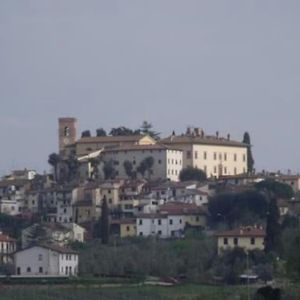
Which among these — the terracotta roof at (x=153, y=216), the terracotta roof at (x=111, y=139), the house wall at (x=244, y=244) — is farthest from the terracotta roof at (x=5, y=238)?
the terracotta roof at (x=111, y=139)

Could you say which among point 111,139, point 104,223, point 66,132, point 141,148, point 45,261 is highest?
point 66,132

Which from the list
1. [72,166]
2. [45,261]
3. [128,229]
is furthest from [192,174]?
[45,261]

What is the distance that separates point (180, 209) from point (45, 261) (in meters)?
12.8

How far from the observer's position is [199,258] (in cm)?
7025

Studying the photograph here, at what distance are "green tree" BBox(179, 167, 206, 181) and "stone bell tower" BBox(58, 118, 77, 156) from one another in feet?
27.2

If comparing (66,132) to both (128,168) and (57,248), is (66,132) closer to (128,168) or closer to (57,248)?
(128,168)

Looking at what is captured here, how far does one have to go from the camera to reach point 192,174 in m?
94.9

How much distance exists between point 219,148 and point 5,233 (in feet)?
58.5

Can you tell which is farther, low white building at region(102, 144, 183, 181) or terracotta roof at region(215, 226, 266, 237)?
low white building at region(102, 144, 183, 181)

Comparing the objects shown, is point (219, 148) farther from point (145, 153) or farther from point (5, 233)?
point (5, 233)

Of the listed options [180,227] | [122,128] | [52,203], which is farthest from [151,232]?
[122,128]

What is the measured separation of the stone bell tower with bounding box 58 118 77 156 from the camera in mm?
102856

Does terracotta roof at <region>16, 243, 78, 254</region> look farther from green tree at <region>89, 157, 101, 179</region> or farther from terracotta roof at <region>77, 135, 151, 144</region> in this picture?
terracotta roof at <region>77, 135, 151, 144</region>

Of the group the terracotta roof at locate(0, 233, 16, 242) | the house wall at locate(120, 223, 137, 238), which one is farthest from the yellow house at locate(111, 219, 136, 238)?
the terracotta roof at locate(0, 233, 16, 242)
